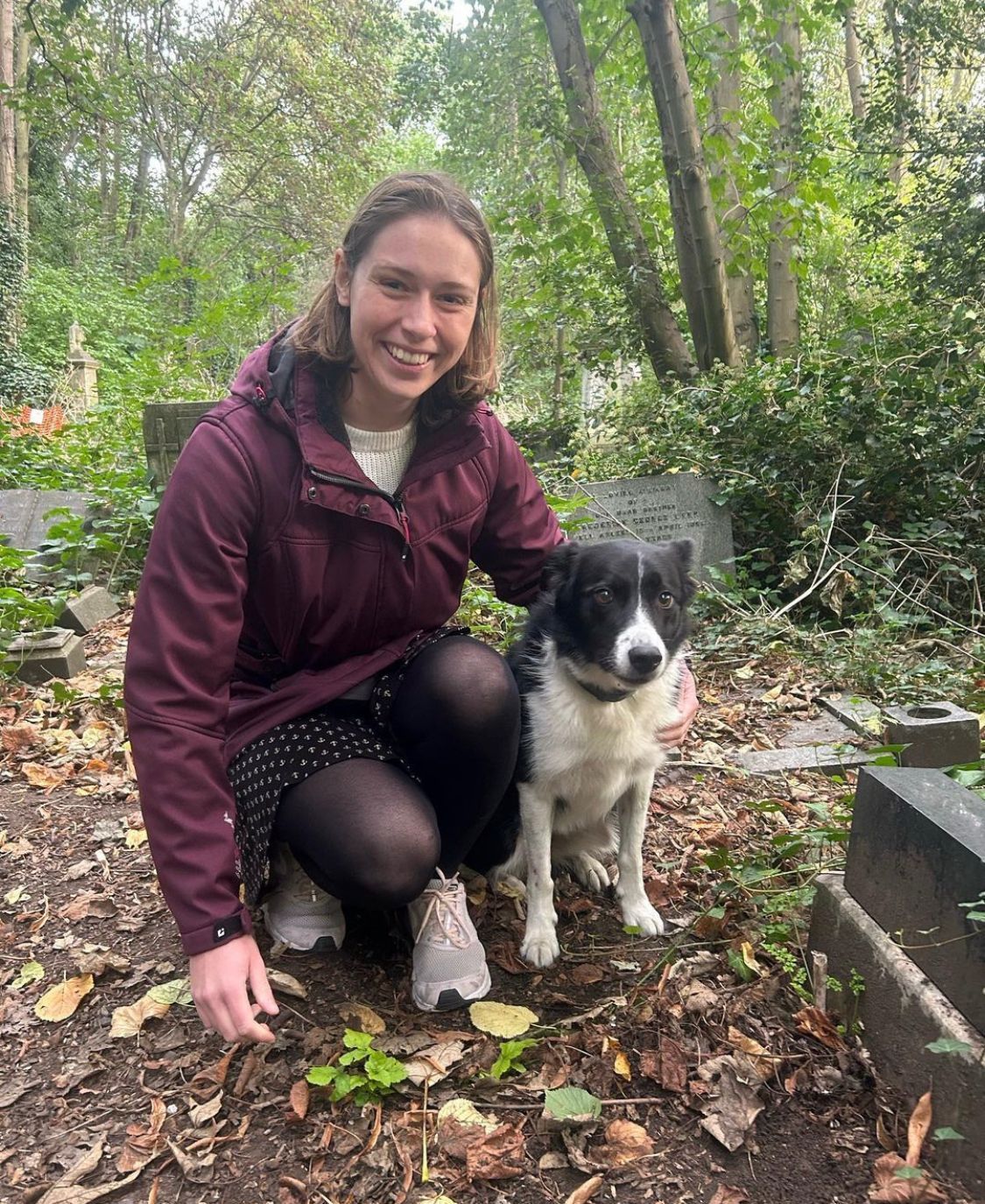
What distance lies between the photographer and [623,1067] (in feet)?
5.30

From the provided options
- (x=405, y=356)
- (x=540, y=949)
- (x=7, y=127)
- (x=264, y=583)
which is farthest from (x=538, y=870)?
(x=7, y=127)

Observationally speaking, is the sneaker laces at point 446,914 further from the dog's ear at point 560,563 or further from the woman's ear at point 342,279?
the woman's ear at point 342,279

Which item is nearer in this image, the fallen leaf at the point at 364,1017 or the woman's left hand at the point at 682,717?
the fallen leaf at the point at 364,1017

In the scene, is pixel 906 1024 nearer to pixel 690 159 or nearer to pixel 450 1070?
pixel 450 1070

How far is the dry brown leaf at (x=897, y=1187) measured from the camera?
48.7 inches

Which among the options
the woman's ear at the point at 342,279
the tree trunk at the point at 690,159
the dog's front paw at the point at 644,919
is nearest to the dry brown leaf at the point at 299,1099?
the dog's front paw at the point at 644,919

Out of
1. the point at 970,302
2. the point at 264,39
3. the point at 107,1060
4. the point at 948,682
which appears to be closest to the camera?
the point at 107,1060

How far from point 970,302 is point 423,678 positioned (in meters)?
4.63

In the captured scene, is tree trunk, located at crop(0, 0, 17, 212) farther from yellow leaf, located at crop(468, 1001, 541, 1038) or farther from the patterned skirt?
yellow leaf, located at crop(468, 1001, 541, 1038)

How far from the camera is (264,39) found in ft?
58.7

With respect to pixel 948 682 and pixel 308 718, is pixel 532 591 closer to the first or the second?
pixel 308 718

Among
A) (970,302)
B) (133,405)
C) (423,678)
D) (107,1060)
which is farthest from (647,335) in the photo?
(107,1060)

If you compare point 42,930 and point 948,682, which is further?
point 948,682

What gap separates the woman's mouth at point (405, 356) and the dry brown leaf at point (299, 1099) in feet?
4.87
